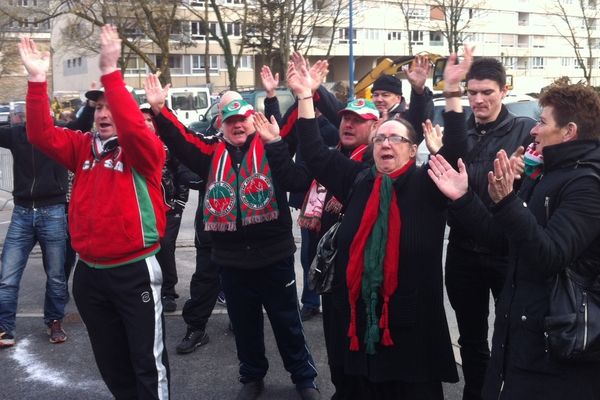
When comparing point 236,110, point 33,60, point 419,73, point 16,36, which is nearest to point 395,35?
point 16,36

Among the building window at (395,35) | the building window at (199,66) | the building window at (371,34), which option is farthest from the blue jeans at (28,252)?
the building window at (395,35)

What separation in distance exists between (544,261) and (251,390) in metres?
2.39

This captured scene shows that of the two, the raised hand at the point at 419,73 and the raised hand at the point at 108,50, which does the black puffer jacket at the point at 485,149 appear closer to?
the raised hand at the point at 419,73

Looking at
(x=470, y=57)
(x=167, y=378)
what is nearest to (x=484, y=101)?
(x=470, y=57)

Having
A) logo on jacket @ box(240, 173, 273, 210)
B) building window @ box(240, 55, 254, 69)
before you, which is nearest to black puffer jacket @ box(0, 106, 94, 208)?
logo on jacket @ box(240, 173, 273, 210)

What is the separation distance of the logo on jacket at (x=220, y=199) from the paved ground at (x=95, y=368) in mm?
1265

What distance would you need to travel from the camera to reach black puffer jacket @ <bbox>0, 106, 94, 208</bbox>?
5.15m

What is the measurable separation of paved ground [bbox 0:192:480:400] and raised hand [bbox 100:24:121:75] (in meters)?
2.24

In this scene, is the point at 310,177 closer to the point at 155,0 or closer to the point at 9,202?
the point at 9,202

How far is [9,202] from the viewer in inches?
477

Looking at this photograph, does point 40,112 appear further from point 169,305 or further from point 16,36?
point 16,36

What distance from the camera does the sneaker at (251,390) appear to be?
13.7 feet

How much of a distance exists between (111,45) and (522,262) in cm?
209

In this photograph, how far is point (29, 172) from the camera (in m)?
5.21
